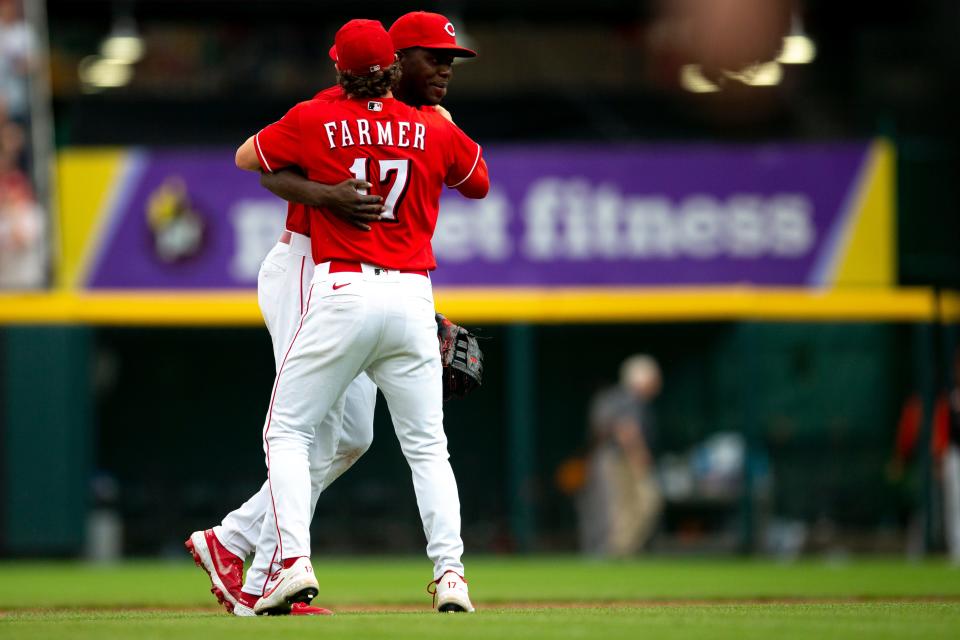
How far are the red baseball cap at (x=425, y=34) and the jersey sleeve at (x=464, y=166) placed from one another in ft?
1.02

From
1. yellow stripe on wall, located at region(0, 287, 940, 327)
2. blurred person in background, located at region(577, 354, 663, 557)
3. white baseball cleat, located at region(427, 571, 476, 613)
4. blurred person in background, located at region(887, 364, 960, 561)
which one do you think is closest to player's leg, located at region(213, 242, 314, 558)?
white baseball cleat, located at region(427, 571, 476, 613)

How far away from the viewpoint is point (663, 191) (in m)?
16.6

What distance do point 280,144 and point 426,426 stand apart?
114cm

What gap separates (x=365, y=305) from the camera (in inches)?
252

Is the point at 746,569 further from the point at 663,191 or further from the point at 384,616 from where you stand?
the point at 384,616

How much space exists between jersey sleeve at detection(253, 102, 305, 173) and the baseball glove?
0.89m

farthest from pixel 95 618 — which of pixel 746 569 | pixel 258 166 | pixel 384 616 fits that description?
pixel 746 569

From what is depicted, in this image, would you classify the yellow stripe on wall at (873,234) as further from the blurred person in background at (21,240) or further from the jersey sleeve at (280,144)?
the jersey sleeve at (280,144)

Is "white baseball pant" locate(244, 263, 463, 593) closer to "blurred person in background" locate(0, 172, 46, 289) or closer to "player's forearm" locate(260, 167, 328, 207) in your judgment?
"player's forearm" locate(260, 167, 328, 207)

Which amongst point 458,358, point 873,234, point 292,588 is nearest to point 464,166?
point 458,358

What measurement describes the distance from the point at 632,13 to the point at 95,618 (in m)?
14.3

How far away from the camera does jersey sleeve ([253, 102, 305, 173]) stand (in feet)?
21.3

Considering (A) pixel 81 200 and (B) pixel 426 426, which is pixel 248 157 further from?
(A) pixel 81 200

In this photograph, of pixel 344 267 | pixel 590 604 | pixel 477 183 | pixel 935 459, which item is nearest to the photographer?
pixel 344 267
